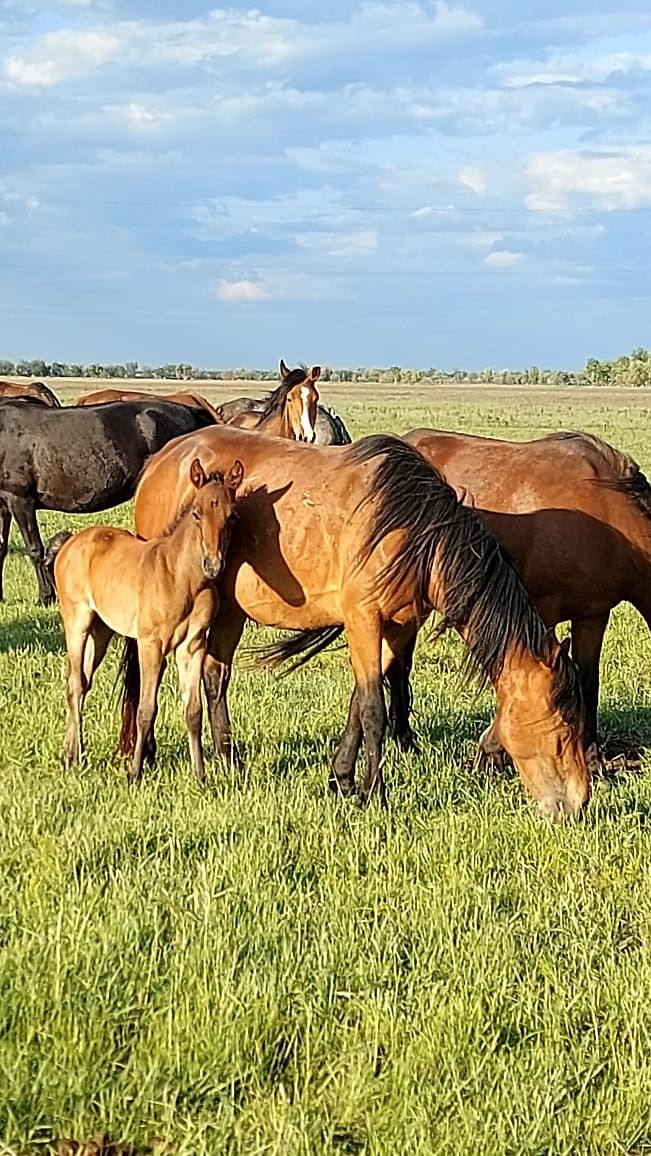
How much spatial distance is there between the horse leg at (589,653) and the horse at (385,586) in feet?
4.52

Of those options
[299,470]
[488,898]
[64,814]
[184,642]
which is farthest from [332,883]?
[299,470]

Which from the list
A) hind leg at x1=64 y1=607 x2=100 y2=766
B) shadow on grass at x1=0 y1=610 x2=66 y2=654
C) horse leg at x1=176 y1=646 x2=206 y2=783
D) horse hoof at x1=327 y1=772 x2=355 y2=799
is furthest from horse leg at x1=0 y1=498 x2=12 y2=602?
horse hoof at x1=327 y1=772 x2=355 y2=799

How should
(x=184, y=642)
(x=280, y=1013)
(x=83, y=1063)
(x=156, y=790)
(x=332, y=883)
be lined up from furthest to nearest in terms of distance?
1. (x=184, y=642)
2. (x=156, y=790)
3. (x=332, y=883)
4. (x=280, y=1013)
5. (x=83, y=1063)

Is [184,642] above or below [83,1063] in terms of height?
above

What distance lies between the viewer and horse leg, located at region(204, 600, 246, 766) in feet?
21.6

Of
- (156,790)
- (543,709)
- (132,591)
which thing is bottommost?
(156,790)

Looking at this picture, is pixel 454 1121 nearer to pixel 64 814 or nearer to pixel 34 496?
pixel 64 814

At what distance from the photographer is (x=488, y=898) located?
4.45m

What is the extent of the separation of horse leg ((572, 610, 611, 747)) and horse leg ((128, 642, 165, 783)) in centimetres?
248

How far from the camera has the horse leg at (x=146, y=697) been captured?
5.99m

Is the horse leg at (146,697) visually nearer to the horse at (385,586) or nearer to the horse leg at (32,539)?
the horse at (385,586)

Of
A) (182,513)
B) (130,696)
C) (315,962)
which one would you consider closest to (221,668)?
(130,696)

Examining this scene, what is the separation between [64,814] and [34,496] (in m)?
7.26

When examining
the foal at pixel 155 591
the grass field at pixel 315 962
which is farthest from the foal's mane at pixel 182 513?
the grass field at pixel 315 962
